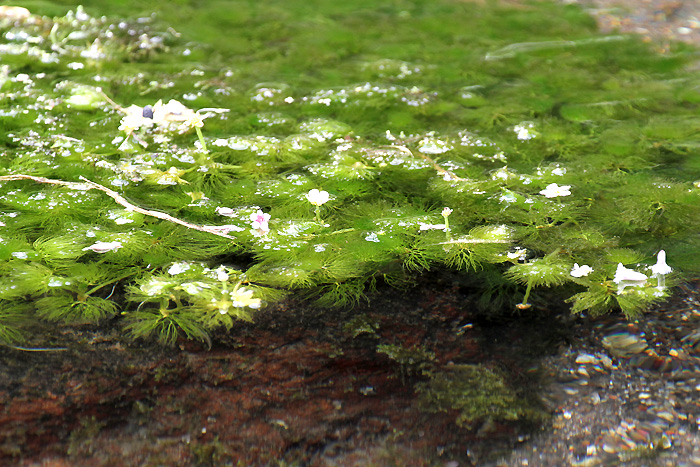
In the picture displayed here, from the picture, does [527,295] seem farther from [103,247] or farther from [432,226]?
[103,247]

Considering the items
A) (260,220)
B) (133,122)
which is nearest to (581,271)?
(260,220)

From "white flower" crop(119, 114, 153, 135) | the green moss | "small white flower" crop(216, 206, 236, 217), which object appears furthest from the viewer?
"white flower" crop(119, 114, 153, 135)

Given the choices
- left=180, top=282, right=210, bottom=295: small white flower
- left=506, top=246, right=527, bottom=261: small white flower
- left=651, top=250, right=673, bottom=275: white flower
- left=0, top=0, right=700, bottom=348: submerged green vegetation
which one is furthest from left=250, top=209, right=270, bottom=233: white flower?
left=651, top=250, right=673, bottom=275: white flower

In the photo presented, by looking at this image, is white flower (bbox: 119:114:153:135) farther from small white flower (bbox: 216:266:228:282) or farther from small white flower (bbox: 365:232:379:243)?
small white flower (bbox: 365:232:379:243)

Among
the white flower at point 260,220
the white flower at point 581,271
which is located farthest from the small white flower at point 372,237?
the white flower at point 581,271

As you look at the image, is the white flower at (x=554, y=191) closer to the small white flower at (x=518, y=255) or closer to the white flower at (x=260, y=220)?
the small white flower at (x=518, y=255)

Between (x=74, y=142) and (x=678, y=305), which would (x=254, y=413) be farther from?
(x=74, y=142)

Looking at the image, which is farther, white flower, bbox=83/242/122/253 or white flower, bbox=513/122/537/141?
white flower, bbox=513/122/537/141
